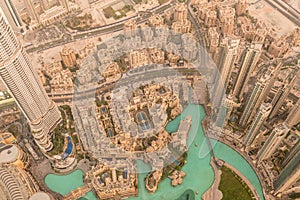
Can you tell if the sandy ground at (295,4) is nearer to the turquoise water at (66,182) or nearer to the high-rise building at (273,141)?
the high-rise building at (273,141)

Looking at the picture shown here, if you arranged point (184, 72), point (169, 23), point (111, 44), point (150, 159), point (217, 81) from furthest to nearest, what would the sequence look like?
point (169, 23)
point (111, 44)
point (184, 72)
point (217, 81)
point (150, 159)

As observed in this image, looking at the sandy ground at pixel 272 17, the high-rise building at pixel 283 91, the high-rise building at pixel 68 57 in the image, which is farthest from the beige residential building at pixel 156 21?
the high-rise building at pixel 283 91

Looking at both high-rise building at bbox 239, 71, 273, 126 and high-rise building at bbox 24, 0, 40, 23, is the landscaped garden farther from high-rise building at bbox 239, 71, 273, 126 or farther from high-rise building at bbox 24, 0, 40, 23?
high-rise building at bbox 24, 0, 40, 23

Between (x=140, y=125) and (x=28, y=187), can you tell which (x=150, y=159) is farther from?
(x=28, y=187)

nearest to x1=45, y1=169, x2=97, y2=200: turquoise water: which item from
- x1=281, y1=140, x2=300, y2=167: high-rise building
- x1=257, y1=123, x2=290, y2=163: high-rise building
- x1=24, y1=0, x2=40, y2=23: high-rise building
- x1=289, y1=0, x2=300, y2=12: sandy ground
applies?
x1=257, y1=123, x2=290, y2=163: high-rise building

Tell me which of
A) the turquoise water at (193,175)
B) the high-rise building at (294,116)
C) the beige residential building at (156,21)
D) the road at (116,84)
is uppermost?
the beige residential building at (156,21)

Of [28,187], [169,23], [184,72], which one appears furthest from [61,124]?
[169,23]
